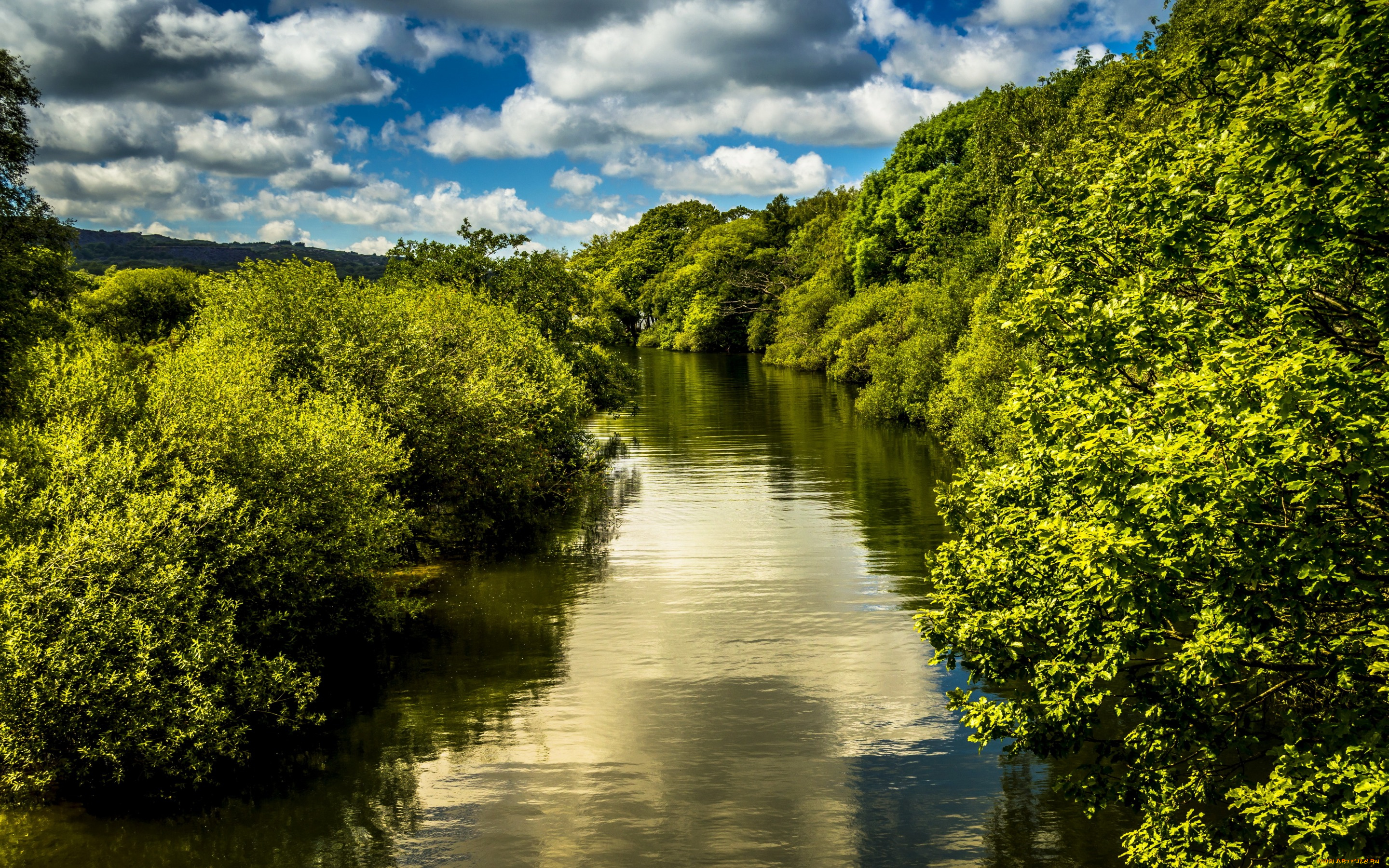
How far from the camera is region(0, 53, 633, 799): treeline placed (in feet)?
54.7

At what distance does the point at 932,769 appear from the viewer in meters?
18.9

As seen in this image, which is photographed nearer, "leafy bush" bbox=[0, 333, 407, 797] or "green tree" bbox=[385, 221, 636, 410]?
"leafy bush" bbox=[0, 333, 407, 797]

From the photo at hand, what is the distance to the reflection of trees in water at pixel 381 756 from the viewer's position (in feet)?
52.9

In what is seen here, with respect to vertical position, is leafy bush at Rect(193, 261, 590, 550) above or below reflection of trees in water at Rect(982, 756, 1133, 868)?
above

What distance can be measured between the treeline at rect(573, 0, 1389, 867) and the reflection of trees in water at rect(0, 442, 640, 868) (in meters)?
11.7

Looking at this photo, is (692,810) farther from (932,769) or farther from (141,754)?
(141,754)

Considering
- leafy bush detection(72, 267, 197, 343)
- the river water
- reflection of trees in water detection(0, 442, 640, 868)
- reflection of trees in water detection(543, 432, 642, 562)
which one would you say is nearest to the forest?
reflection of trees in water detection(0, 442, 640, 868)

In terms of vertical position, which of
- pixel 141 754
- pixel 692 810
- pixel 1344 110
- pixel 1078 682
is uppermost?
pixel 1344 110

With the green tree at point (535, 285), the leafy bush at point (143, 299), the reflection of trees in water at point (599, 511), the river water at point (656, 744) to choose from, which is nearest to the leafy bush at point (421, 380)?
the reflection of trees in water at point (599, 511)

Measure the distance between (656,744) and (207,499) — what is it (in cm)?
1138

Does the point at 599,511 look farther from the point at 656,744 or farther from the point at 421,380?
the point at 656,744

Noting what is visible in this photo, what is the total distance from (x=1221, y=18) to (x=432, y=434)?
1323 inches

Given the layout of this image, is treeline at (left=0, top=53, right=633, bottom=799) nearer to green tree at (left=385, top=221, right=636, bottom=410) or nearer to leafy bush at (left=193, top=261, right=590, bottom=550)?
leafy bush at (left=193, top=261, right=590, bottom=550)

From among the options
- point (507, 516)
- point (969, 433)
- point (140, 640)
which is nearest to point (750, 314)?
point (969, 433)
